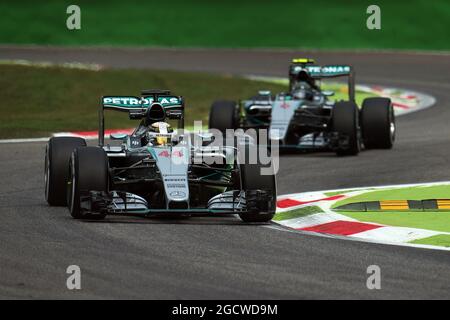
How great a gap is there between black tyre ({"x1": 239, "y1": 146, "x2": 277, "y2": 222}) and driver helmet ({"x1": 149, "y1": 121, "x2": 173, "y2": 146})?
107 cm

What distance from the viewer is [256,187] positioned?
43.9ft

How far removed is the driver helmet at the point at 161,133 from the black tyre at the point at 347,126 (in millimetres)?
5745

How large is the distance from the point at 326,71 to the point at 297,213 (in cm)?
730

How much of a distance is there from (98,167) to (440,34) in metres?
27.0

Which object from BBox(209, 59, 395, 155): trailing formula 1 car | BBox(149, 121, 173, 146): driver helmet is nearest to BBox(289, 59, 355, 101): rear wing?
BBox(209, 59, 395, 155): trailing formula 1 car

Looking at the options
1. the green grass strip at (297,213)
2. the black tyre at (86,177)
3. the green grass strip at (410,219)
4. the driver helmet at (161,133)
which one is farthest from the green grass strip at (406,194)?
the black tyre at (86,177)

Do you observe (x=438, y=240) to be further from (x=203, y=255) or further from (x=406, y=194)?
(x=406, y=194)

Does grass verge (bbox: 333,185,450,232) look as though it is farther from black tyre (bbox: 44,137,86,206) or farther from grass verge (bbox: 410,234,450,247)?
black tyre (bbox: 44,137,86,206)

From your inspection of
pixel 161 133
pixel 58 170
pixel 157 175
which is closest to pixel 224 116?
pixel 161 133

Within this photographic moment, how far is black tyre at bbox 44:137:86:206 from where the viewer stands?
1422 cm

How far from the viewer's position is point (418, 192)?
50.1ft

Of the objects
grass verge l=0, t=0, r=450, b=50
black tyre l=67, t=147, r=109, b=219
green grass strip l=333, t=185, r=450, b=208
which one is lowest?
green grass strip l=333, t=185, r=450, b=208
